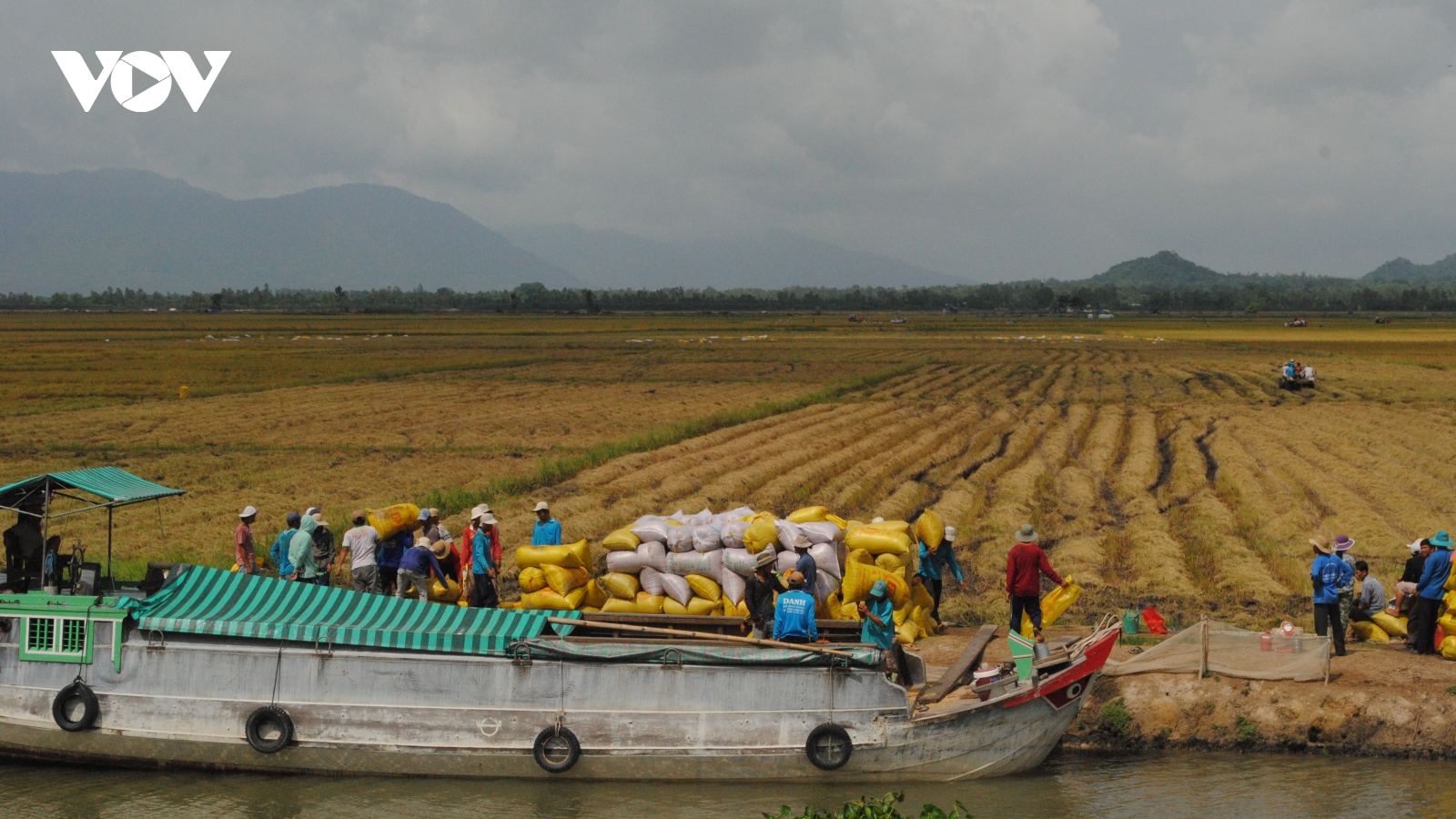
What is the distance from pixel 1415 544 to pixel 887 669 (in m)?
7.04

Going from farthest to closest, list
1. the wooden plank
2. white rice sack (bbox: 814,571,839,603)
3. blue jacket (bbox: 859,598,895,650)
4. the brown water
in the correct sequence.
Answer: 1. white rice sack (bbox: 814,571,839,603)
2. blue jacket (bbox: 859,598,895,650)
3. the wooden plank
4. the brown water

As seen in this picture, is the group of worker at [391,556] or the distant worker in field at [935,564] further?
the distant worker in field at [935,564]

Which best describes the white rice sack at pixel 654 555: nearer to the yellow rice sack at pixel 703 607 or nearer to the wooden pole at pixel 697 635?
the yellow rice sack at pixel 703 607

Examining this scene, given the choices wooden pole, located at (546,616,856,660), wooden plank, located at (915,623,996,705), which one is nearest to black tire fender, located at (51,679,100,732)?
wooden pole, located at (546,616,856,660)

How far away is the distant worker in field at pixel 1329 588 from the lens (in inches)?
546

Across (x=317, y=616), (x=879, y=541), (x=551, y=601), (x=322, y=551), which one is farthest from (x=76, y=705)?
(x=879, y=541)

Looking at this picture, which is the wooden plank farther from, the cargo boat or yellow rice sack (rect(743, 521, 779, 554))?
yellow rice sack (rect(743, 521, 779, 554))

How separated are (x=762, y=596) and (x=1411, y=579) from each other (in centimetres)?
839

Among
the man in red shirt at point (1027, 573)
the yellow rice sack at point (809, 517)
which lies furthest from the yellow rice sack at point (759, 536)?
the man in red shirt at point (1027, 573)

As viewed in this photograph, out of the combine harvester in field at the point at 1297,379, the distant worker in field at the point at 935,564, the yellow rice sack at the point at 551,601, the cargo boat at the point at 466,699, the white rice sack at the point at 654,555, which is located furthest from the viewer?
the combine harvester in field at the point at 1297,379

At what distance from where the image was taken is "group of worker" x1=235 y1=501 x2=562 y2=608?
47.6ft

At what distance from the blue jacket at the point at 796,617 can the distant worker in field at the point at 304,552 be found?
5.82 meters

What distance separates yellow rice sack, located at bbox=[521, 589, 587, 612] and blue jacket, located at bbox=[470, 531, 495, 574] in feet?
2.15

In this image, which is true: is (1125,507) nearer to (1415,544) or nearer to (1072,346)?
(1415,544)
